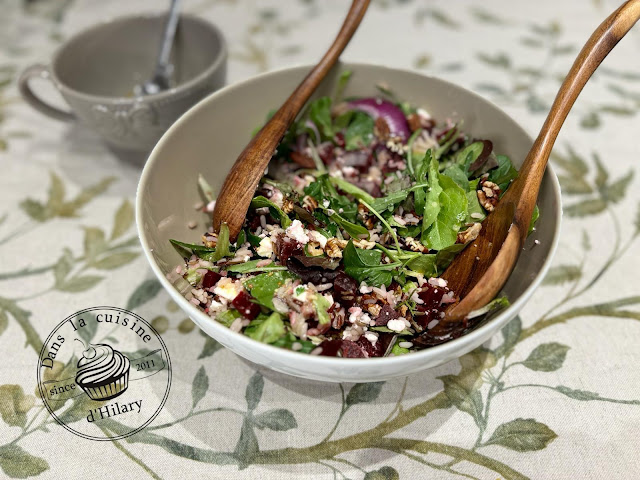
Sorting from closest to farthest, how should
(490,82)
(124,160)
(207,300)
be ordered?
(207,300)
(124,160)
(490,82)

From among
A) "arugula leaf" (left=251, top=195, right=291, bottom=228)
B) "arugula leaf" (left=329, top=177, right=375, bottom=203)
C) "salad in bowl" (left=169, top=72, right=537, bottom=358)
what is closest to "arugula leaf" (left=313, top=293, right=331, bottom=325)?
"salad in bowl" (left=169, top=72, right=537, bottom=358)

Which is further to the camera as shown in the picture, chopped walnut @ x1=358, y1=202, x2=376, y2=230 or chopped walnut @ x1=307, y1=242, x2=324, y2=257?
chopped walnut @ x1=358, y1=202, x2=376, y2=230

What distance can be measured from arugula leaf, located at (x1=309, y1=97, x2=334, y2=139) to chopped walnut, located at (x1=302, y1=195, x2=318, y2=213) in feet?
0.93

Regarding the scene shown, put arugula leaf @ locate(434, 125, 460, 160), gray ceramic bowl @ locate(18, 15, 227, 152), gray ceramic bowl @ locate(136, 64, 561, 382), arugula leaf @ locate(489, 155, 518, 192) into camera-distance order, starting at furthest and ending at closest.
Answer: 1. gray ceramic bowl @ locate(18, 15, 227, 152)
2. arugula leaf @ locate(434, 125, 460, 160)
3. arugula leaf @ locate(489, 155, 518, 192)
4. gray ceramic bowl @ locate(136, 64, 561, 382)

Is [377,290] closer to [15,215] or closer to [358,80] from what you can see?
[358,80]

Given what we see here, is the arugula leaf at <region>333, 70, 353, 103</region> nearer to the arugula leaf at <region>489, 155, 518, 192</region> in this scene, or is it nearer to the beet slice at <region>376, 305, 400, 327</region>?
the arugula leaf at <region>489, 155, 518, 192</region>

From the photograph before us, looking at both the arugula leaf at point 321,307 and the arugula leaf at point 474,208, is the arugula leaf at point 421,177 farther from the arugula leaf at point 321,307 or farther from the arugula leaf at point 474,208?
the arugula leaf at point 321,307

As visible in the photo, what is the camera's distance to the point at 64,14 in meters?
2.31

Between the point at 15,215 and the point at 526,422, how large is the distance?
1503mm

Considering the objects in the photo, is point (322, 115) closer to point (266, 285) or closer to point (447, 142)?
point (447, 142)

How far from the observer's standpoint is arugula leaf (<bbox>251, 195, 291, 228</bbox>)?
3.61 feet

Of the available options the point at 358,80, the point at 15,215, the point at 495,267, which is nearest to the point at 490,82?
the point at 358,80

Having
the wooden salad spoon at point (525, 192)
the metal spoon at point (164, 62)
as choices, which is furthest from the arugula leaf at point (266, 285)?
the metal spoon at point (164, 62)

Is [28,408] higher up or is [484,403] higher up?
[484,403]
